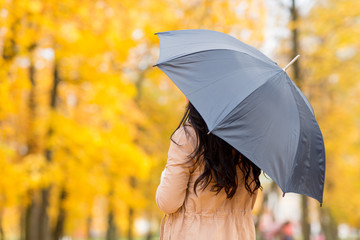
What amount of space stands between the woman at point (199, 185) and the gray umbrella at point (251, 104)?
5.4 inches

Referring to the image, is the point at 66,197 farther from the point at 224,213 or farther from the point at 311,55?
the point at 224,213

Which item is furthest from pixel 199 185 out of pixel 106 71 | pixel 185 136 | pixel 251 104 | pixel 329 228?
pixel 329 228

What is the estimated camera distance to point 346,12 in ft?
30.1

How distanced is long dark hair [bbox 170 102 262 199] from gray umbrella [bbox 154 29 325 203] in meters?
0.12

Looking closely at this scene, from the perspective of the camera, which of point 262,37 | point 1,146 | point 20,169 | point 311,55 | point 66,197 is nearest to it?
point 1,146

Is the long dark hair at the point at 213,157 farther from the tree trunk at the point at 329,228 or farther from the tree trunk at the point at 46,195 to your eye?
the tree trunk at the point at 329,228

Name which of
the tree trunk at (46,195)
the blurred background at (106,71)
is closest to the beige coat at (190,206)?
the blurred background at (106,71)

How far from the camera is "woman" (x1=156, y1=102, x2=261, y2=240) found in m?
2.26

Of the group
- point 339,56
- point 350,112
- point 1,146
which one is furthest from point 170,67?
point 350,112

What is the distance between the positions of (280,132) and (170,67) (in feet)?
2.45

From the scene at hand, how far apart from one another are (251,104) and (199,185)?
53 cm

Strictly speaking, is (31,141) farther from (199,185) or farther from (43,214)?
(199,185)

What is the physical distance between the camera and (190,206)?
233 cm

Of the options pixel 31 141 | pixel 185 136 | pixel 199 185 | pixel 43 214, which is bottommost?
pixel 43 214
